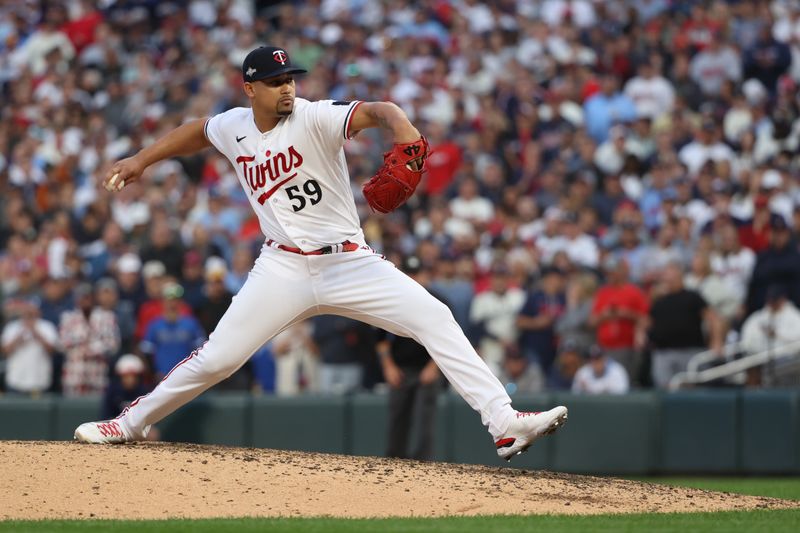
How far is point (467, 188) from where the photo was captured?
15586 mm

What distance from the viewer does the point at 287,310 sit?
7.29 m

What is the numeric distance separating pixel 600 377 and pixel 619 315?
618 mm

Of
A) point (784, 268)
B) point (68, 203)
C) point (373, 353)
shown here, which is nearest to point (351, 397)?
point (373, 353)

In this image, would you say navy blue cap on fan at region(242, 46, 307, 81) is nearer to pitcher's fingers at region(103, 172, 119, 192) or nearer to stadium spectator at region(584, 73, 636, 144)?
pitcher's fingers at region(103, 172, 119, 192)

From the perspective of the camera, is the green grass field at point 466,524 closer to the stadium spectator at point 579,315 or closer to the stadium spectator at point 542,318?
the stadium spectator at point 579,315

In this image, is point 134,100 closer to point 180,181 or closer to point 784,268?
point 180,181

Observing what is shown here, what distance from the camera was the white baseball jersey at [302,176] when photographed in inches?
283

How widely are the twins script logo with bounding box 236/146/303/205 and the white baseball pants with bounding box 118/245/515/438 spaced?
354 millimetres

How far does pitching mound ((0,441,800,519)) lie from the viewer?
6.95 m

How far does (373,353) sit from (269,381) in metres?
1.32

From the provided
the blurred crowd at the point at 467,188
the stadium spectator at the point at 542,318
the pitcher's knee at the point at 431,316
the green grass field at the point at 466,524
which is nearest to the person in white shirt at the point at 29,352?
the blurred crowd at the point at 467,188

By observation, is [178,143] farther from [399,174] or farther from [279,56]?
[399,174]

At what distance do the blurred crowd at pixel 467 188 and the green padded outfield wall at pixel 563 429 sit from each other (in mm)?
432

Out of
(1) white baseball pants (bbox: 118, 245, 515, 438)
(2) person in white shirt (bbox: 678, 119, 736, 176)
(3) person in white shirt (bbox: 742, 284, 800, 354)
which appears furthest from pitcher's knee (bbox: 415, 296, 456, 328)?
(2) person in white shirt (bbox: 678, 119, 736, 176)
